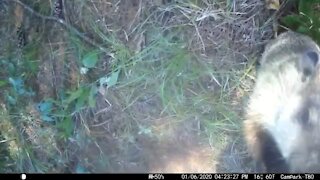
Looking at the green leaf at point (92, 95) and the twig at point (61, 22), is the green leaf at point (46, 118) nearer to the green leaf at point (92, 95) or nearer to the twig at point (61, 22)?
the green leaf at point (92, 95)

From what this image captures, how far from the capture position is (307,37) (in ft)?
7.93

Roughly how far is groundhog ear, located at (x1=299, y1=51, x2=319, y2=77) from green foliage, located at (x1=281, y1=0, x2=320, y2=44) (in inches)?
8.5

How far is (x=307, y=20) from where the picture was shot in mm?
2447

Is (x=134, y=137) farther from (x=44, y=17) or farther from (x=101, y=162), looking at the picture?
(x=44, y=17)

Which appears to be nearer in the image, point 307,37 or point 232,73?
point 307,37

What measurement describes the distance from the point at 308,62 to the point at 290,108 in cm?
22

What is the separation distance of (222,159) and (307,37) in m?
0.77

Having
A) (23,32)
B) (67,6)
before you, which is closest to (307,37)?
(67,6)

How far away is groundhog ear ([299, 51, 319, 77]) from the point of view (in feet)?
7.34

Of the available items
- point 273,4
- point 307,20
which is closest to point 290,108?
point 307,20

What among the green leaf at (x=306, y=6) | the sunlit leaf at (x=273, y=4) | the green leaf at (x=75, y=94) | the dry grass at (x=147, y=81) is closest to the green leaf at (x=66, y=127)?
the dry grass at (x=147, y=81)

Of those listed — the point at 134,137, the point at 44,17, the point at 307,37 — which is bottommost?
the point at 134,137

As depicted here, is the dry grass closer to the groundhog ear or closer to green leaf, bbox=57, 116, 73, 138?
green leaf, bbox=57, 116, 73, 138

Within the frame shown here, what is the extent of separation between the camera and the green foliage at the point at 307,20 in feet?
7.99
